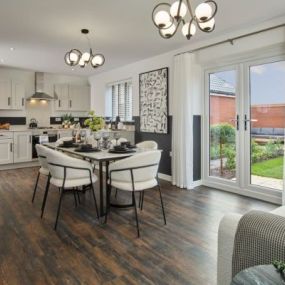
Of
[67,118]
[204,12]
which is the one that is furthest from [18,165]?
[204,12]

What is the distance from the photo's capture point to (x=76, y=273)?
1891 millimetres

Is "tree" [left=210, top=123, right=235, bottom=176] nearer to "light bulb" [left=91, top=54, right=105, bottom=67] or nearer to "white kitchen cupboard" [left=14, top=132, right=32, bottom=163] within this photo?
"light bulb" [left=91, top=54, right=105, bottom=67]

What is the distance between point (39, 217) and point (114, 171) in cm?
119

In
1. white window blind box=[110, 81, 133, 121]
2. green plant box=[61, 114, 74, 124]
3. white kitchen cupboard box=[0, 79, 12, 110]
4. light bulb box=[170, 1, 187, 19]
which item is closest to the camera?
light bulb box=[170, 1, 187, 19]

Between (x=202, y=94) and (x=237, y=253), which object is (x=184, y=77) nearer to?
(x=202, y=94)

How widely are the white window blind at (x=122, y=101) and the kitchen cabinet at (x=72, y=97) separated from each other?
1103 millimetres

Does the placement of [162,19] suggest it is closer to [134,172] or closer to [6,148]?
[134,172]

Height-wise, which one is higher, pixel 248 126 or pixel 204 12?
pixel 204 12

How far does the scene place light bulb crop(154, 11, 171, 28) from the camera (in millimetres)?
2090

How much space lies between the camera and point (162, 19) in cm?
210

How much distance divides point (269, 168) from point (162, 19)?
8.91 ft

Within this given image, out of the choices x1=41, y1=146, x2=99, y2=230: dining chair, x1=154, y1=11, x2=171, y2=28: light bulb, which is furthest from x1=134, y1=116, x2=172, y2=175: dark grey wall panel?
x1=154, y1=11, x2=171, y2=28: light bulb

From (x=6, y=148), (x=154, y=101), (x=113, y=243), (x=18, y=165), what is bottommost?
(x=113, y=243)

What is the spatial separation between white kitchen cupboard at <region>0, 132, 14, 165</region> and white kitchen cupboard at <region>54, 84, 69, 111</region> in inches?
64.3
